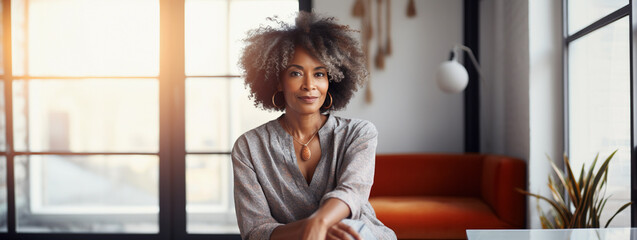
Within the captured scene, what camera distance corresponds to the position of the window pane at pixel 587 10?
2389 mm

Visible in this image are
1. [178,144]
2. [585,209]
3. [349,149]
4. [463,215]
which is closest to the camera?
[349,149]

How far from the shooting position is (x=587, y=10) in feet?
8.66

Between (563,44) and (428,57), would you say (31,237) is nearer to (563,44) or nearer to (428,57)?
(428,57)

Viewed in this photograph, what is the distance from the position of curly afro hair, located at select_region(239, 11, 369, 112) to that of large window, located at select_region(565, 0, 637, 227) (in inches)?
55.1

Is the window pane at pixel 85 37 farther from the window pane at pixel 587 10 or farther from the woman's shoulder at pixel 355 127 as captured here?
the window pane at pixel 587 10

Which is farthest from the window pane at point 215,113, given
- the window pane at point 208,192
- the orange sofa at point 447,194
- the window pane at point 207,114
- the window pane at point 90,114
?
the orange sofa at point 447,194

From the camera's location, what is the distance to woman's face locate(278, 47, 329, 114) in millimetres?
1508

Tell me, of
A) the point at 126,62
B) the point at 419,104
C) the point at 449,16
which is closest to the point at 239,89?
the point at 126,62

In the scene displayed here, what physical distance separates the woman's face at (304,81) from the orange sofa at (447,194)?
1.55 m

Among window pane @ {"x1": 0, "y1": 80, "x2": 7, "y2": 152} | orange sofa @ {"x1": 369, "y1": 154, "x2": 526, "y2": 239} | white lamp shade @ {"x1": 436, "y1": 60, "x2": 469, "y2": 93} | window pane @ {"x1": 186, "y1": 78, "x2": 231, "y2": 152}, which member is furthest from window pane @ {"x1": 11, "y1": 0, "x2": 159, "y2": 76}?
A: white lamp shade @ {"x1": 436, "y1": 60, "x2": 469, "y2": 93}

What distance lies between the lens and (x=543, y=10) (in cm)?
299

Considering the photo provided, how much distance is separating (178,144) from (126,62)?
0.74 meters

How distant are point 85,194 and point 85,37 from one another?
47.6 inches

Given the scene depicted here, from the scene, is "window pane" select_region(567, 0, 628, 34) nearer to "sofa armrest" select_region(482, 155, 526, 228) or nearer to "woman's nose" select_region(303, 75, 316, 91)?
"sofa armrest" select_region(482, 155, 526, 228)
